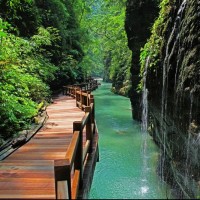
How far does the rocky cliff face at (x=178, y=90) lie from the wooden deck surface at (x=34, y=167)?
3251 millimetres

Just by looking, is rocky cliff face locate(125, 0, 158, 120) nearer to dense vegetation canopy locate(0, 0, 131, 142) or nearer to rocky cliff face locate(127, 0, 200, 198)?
dense vegetation canopy locate(0, 0, 131, 142)

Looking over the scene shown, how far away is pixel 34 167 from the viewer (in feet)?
19.3

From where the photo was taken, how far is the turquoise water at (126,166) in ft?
26.2

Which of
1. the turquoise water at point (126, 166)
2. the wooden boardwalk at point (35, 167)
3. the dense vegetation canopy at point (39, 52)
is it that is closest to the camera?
the wooden boardwalk at point (35, 167)

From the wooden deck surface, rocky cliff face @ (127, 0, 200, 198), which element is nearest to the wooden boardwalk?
the wooden deck surface

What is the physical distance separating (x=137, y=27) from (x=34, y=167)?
15.2 m

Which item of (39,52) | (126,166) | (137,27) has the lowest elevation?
(126,166)

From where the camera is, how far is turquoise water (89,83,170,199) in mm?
7973

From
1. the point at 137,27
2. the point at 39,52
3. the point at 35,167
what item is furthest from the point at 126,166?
the point at 39,52

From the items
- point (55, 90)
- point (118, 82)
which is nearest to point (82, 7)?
point (118, 82)

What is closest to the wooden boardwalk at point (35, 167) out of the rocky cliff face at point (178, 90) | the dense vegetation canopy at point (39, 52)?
the dense vegetation canopy at point (39, 52)

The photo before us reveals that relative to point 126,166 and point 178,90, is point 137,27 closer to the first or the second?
point 126,166

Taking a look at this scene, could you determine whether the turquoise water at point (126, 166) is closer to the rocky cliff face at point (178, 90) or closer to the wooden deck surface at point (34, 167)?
the rocky cliff face at point (178, 90)

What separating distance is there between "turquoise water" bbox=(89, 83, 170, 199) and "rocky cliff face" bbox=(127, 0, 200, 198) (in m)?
0.58
